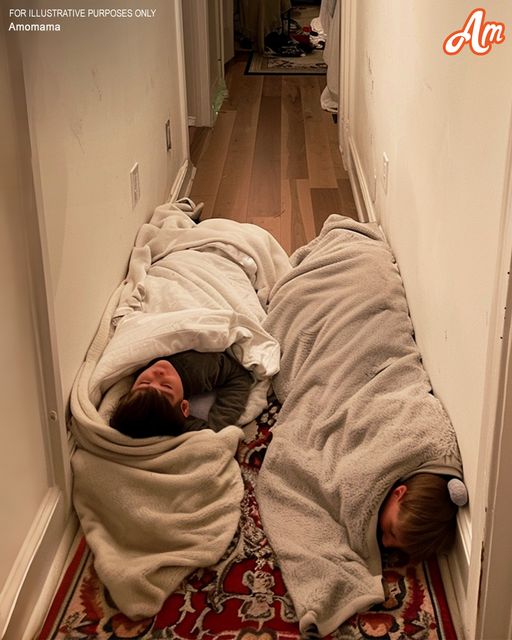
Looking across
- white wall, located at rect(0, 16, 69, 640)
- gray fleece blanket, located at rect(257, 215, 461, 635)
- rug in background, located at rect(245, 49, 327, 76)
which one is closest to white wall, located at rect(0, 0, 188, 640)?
white wall, located at rect(0, 16, 69, 640)

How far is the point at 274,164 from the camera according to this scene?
3.90 meters

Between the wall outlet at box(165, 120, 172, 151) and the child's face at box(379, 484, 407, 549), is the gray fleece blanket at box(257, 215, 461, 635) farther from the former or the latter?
the wall outlet at box(165, 120, 172, 151)

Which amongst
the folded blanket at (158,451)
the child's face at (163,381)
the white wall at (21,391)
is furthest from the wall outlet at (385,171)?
the white wall at (21,391)

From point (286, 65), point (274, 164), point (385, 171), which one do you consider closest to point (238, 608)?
point (385, 171)

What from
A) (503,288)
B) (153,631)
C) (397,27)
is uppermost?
(397,27)

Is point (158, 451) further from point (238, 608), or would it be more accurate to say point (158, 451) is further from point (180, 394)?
point (238, 608)

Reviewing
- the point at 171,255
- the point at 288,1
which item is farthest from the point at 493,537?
the point at 288,1

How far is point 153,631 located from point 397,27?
70.5 inches

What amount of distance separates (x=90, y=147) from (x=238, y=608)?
1.12 meters

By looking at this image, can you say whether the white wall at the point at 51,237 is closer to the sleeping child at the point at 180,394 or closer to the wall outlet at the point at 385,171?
the sleeping child at the point at 180,394

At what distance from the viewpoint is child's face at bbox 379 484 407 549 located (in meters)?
1.54

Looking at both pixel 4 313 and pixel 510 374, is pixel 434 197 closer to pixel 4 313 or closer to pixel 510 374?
pixel 510 374

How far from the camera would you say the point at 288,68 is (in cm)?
589

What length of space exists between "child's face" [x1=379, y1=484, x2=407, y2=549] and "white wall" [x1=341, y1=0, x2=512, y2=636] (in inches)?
4.6
